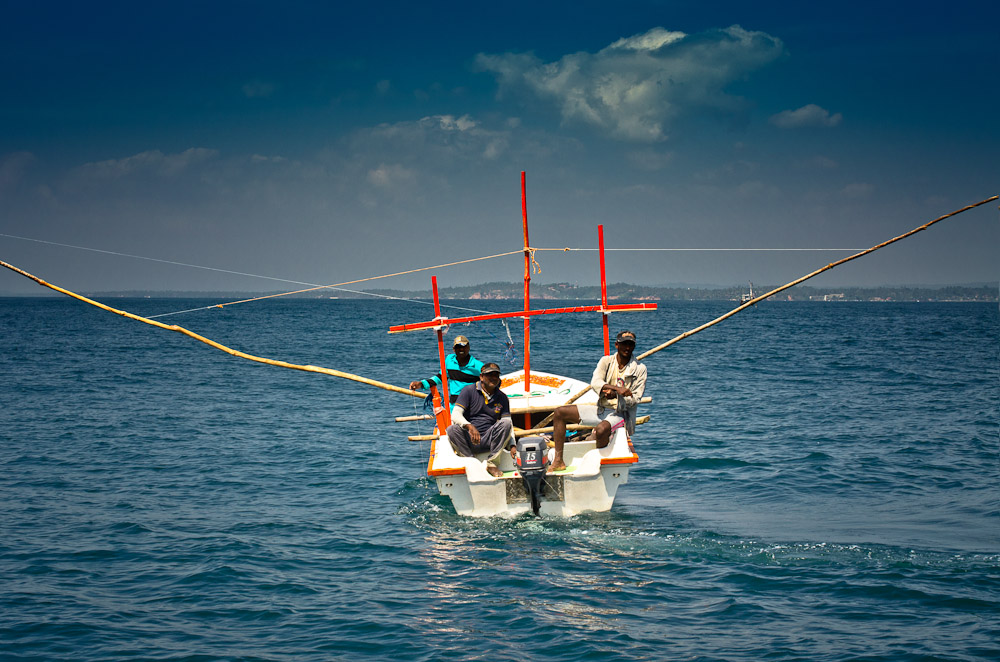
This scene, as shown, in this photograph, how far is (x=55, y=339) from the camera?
64.4m

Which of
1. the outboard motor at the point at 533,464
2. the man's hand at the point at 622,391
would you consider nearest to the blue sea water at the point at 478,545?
the outboard motor at the point at 533,464

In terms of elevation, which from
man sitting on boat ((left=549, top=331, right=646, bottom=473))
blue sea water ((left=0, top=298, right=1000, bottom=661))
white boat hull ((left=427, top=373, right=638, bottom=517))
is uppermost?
man sitting on boat ((left=549, top=331, right=646, bottom=473))

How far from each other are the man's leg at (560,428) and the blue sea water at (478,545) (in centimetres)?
97

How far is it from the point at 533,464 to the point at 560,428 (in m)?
0.98

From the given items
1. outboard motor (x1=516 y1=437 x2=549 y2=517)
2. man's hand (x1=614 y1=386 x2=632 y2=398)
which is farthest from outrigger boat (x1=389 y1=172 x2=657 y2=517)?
man's hand (x1=614 y1=386 x2=632 y2=398)

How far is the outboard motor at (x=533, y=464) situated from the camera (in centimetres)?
1198

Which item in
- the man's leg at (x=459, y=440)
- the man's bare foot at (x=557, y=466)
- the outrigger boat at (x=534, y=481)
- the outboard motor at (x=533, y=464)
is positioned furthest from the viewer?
the man's bare foot at (x=557, y=466)

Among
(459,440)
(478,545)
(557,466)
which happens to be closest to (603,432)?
(557,466)

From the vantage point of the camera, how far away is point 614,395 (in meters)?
13.4

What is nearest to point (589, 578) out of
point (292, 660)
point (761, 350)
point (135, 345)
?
point (292, 660)

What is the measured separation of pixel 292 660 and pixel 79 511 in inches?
307

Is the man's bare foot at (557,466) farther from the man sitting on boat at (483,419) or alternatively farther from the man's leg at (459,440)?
the man's leg at (459,440)

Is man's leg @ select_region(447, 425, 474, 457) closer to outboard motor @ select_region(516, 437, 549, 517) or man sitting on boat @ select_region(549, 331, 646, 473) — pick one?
outboard motor @ select_region(516, 437, 549, 517)

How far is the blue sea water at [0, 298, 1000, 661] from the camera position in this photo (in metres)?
8.97
